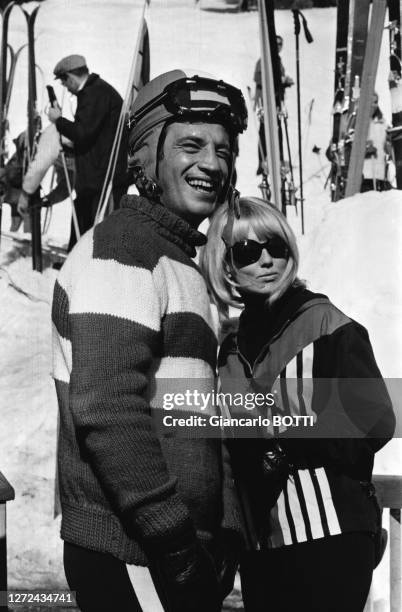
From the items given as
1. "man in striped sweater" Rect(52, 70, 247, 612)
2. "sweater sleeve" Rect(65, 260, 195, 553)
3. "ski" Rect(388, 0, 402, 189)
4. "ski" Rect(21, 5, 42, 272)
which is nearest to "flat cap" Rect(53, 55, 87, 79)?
"ski" Rect(21, 5, 42, 272)

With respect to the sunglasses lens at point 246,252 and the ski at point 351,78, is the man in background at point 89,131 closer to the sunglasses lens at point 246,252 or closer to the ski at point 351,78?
the ski at point 351,78

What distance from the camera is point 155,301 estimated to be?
3.42 ft

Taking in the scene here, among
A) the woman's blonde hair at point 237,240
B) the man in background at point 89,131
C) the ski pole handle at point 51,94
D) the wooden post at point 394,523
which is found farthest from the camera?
the ski pole handle at point 51,94

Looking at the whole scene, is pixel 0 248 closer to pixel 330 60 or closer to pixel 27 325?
pixel 27 325

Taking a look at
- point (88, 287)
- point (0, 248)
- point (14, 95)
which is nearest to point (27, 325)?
point (0, 248)

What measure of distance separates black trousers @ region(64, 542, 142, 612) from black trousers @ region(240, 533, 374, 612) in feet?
0.97

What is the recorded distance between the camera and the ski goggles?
3.87 feet

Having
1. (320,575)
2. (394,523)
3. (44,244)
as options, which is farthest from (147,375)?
(44,244)

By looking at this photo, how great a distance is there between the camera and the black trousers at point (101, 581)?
1047mm

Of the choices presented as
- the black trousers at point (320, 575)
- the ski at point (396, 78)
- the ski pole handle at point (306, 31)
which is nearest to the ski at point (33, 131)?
the ski pole handle at point (306, 31)

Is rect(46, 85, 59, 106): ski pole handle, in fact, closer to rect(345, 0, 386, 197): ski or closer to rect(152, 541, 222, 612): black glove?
rect(345, 0, 386, 197): ski

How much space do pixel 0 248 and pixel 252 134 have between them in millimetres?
A: 1010

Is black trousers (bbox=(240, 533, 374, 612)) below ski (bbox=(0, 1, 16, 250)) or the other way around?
below

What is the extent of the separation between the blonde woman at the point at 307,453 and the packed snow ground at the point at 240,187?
1.03 m
